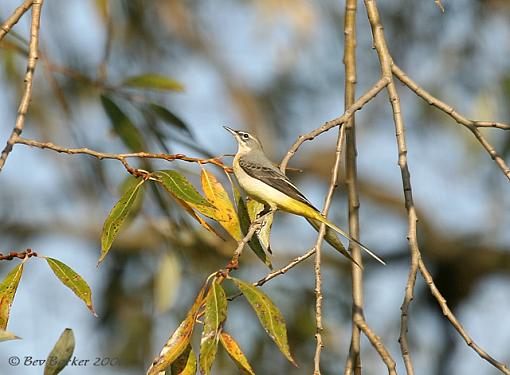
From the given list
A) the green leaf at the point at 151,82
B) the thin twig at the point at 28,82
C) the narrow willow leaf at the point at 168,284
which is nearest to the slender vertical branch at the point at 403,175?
the thin twig at the point at 28,82

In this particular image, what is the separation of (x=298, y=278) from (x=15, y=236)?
238 centimetres

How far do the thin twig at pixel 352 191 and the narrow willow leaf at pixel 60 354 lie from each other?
0.62 m

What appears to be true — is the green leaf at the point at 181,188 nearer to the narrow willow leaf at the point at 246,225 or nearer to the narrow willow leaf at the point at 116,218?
the narrow willow leaf at the point at 116,218

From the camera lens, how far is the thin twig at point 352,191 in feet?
5.78

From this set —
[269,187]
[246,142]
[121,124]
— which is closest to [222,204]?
[269,187]

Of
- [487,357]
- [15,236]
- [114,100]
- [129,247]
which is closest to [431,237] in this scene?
[129,247]

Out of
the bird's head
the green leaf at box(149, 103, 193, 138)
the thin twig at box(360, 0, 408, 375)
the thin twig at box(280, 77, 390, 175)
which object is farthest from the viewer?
the bird's head

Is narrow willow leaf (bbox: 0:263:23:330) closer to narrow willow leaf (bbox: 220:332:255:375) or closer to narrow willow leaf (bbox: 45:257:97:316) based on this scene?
narrow willow leaf (bbox: 45:257:97:316)

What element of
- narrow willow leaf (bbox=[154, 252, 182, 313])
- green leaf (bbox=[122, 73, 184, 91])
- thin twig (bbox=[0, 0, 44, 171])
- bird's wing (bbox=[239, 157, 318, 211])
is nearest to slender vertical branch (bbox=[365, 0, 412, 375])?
bird's wing (bbox=[239, 157, 318, 211])

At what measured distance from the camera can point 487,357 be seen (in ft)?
5.44

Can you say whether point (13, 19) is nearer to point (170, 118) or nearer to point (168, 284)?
point (170, 118)

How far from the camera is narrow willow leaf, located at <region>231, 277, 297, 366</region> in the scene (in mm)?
1752

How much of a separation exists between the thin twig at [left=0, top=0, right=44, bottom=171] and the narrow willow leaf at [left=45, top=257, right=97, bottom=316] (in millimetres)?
273

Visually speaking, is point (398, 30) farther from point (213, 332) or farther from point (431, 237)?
point (213, 332)
